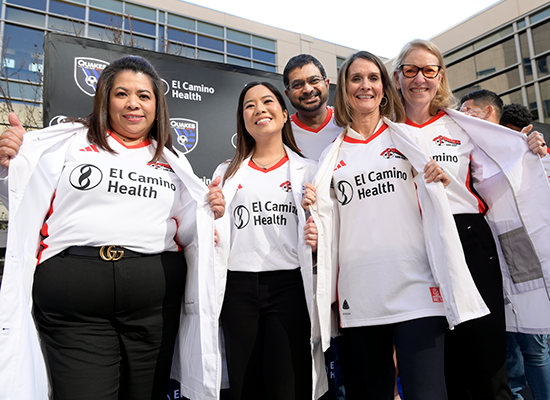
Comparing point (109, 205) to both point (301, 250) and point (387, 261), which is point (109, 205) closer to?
point (301, 250)

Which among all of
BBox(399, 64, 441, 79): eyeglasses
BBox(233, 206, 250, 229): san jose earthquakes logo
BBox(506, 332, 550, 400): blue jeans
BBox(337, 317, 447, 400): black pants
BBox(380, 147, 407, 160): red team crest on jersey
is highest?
BBox(399, 64, 441, 79): eyeglasses

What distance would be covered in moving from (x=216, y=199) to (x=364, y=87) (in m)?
1.16

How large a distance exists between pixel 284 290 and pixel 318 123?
65.5 inches

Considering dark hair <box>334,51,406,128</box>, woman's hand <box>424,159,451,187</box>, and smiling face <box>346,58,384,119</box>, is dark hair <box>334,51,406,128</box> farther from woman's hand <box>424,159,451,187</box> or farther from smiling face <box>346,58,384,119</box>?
woman's hand <box>424,159,451,187</box>

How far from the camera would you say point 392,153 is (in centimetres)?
210

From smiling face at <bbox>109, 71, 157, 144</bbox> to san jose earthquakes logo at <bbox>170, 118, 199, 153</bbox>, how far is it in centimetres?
142

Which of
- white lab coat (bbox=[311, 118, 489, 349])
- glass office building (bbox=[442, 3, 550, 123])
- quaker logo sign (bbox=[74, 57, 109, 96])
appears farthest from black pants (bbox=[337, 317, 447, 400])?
glass office building (bbox=[442, 3, 550, 123])

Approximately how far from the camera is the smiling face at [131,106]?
2008 millimetres

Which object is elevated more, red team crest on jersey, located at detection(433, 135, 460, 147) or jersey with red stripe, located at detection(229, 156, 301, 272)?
red team crest on jersey, located at detection(433, 135, 460, 147)

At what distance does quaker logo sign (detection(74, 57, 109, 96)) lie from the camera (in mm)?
3113

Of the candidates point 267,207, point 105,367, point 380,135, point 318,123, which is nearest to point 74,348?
point 105,367

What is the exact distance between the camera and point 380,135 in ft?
7.30

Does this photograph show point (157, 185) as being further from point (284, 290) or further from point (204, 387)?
point (204, 387)

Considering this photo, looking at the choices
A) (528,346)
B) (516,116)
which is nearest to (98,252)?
(528,346)
